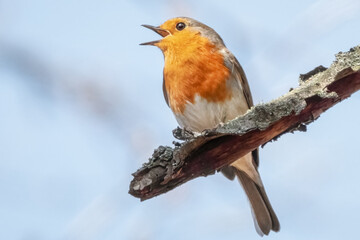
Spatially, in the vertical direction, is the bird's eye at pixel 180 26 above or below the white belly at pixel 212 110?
above

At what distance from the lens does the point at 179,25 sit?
532 centimetres

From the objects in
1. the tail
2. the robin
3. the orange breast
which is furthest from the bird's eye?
the tail

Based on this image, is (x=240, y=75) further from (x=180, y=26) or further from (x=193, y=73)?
(x=180, y=26)

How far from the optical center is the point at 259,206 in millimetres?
5316

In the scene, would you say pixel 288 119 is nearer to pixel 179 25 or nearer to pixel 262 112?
pixel 262 112

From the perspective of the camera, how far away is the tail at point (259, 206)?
204 inches

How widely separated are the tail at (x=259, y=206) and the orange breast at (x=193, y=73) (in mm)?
1112

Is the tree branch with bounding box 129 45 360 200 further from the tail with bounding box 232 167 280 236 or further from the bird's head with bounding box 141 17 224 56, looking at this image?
the tail with bounding box 232 167 280 236

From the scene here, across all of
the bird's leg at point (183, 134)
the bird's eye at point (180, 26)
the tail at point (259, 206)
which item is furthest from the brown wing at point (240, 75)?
the bird's leg at point (183, 134)

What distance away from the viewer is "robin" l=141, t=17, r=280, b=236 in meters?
4.52

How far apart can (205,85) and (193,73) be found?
164mm

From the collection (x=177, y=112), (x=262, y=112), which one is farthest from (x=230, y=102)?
(x=262, y=112)

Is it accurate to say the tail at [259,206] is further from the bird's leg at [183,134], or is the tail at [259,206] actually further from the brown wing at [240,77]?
the bird's leg at [183,134]

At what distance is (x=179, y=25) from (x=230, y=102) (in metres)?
1.22
